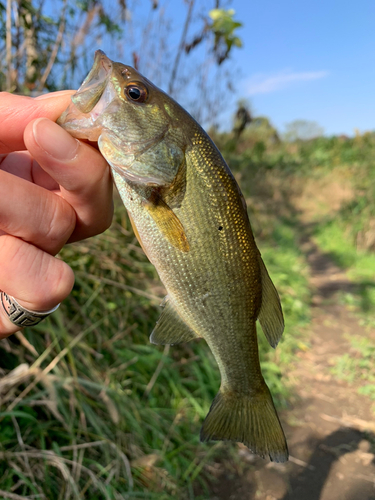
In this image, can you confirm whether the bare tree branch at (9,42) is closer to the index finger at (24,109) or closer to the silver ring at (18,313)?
the index finger at (24,109)

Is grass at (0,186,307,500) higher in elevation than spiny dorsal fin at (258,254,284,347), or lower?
lower

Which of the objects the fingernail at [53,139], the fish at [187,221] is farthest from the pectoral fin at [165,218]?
the fingernail at [53,139]

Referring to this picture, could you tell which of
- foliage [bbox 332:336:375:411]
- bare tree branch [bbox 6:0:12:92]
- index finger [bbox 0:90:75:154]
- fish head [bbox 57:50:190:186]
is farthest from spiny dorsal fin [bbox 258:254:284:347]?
foliage [bbox 332:336:375:411]

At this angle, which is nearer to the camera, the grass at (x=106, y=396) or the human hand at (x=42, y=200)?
the human hand at (x=42, y=200)

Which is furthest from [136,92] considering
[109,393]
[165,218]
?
[109,393]

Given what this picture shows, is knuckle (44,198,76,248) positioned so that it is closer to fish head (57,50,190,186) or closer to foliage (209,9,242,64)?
fish head (57,50,190,186)
